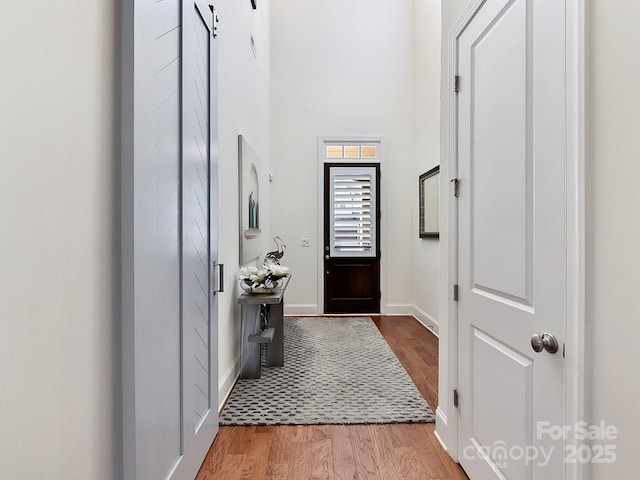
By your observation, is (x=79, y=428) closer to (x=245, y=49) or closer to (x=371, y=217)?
(x=245, y=49)

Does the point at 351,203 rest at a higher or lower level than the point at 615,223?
higher

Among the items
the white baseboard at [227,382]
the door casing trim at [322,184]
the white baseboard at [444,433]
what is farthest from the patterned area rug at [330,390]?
the door casing trim at [322,184]

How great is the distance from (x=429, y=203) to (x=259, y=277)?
8.69ft

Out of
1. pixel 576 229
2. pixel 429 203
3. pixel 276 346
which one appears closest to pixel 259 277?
pixel 276 346

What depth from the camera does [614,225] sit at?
0.93 metres

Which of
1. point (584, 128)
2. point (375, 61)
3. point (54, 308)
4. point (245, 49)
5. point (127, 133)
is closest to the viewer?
point (54, 308)

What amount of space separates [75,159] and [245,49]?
2993 millimetres

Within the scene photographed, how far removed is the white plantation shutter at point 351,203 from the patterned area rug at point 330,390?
1.87 metres

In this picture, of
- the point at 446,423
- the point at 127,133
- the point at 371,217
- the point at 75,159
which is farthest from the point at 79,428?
the point at 371,217

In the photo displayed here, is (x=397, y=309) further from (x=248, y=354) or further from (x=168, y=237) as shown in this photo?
(x=168, y=237)

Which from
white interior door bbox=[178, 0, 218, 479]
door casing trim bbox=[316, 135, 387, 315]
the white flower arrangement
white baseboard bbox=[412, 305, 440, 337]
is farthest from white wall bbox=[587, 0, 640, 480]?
door casing trim bbox=[316, 135, 387, 315]

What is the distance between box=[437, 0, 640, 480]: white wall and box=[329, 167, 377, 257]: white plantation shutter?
4.45 metres

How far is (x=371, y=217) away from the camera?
5469mm

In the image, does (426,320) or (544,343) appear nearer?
(544,343)
